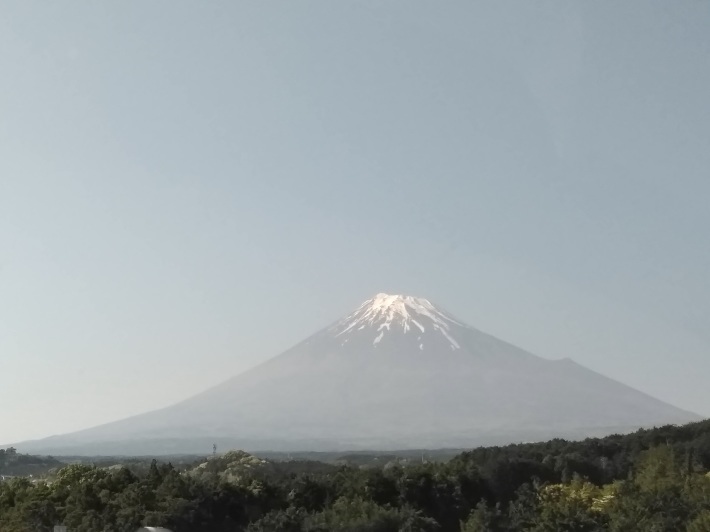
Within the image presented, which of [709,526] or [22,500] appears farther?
[22,500]

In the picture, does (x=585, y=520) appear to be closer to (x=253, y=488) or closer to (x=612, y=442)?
(x=253, y=488)

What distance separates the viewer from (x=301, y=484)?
32.6 metres

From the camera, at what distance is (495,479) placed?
37281 millimetres

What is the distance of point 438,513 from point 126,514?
11011 mm

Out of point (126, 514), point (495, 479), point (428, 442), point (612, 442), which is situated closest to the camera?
point (126, 514)

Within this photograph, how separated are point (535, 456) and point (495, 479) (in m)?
7.49

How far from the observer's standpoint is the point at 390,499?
33.0 m

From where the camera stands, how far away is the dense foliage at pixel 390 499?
993 inches

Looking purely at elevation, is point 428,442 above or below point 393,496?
above

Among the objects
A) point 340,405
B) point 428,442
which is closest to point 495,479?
point 428,442

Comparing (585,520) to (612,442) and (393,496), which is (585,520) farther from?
(612,442)

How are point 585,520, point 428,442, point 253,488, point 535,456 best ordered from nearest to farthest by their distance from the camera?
point 585,520
point 253,488
point 535,456
point 428,442

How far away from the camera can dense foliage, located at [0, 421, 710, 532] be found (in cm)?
2522

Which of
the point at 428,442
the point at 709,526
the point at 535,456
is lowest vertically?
the point at 709,526
